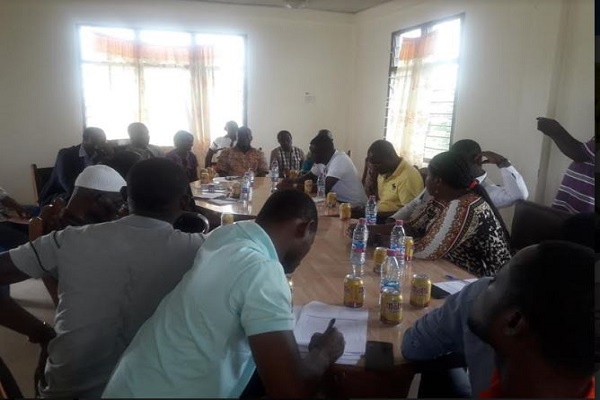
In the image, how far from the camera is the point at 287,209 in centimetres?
127

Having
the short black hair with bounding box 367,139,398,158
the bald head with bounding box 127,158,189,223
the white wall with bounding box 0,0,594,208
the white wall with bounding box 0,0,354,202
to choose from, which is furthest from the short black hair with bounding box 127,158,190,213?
the white wall with bounding box 0,0,354,202

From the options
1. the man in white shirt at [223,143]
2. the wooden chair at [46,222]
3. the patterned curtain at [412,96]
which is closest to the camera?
the wooden chair at [46,222]

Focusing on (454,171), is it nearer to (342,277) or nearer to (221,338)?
(342,277)

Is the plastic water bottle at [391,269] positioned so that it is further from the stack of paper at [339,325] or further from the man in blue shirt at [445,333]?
the man in blue shirt at [445,333]

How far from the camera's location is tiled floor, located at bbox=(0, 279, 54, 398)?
231 cm

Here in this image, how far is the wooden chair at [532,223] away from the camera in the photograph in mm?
2840

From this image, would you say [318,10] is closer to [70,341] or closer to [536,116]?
[536,116]

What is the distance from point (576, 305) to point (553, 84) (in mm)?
3401

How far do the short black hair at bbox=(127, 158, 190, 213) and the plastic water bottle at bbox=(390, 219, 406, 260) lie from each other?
106 cm

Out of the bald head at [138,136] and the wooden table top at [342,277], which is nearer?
the wooden table top at [342,277]

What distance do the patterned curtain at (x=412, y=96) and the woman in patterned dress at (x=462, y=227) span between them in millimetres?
3153

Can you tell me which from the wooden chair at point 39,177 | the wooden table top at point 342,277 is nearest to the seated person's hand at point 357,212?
the wooden table top at point 342,277

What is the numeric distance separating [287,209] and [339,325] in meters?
0.47

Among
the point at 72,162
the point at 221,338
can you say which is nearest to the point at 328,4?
the point at 72,162
